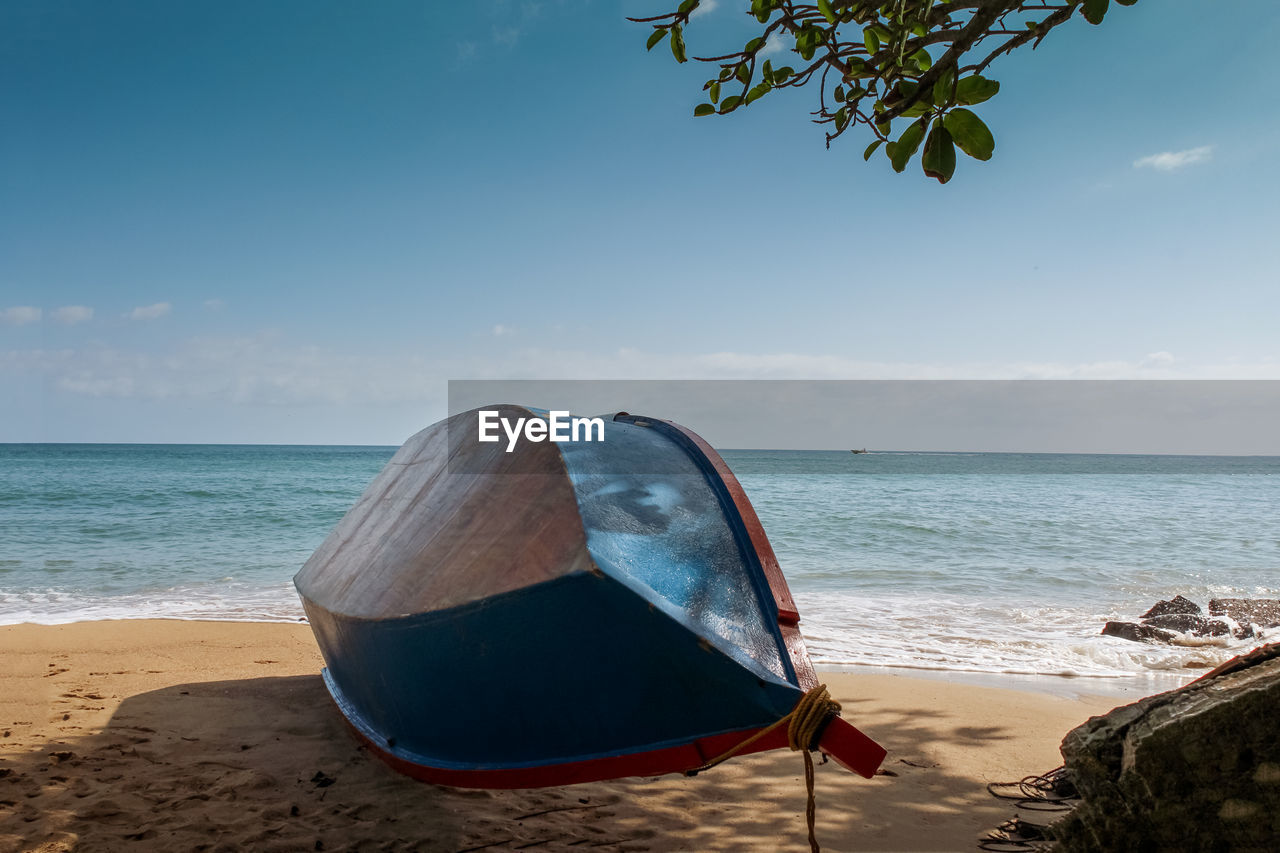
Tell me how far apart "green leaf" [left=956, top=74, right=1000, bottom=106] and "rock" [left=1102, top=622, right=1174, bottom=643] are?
6714mm

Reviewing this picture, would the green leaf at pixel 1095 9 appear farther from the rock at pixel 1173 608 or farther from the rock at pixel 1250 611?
the rock at pixel 1250 611

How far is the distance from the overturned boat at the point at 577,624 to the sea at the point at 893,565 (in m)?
3.92

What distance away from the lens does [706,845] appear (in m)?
2.96

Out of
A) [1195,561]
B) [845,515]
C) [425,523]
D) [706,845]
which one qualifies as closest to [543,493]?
[425,523]

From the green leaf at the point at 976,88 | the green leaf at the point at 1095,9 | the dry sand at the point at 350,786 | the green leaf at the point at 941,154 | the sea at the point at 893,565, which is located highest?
the green leaf at the point at 1095,9

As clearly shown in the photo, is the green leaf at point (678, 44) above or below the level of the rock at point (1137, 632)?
above

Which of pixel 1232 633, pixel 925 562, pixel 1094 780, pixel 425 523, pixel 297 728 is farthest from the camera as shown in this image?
pixel 925 562

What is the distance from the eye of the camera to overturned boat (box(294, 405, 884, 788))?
7.81ft

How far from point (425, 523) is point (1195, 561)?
13635 mm

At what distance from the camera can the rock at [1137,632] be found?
7.01 m

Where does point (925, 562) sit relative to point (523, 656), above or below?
below

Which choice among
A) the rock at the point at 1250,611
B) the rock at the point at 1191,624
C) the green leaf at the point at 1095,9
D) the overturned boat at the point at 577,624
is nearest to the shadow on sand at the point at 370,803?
the overturned boat at the point at 577,624

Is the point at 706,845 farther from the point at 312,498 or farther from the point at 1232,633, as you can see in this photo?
the point at 312,498

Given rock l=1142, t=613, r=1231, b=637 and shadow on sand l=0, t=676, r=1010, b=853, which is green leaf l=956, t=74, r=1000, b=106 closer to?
shadow on sand l=0, t=676, r=1010, b=853
